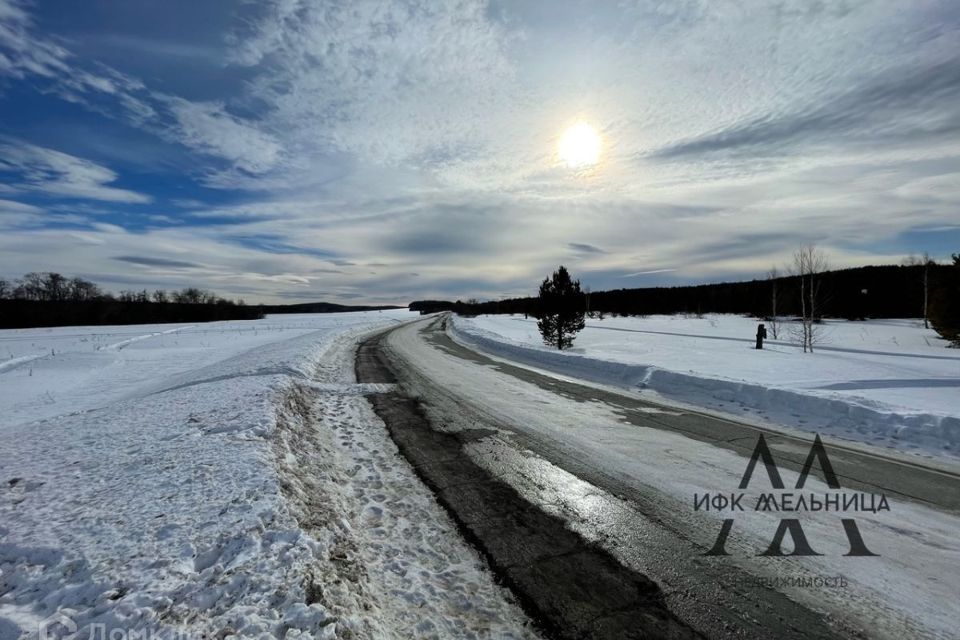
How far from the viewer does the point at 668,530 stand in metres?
3.63

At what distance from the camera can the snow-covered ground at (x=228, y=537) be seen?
8.13ft

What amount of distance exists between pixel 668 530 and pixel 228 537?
3.73 m

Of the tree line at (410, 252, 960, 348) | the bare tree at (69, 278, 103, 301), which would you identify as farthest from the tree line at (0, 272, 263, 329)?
the tree line at (410, 252, 960, 348)

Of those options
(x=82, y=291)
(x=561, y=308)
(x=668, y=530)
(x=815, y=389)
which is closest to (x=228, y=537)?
(x=668, y=530)

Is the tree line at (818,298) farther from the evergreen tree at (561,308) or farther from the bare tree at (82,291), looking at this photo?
the bare tree at (82,291)

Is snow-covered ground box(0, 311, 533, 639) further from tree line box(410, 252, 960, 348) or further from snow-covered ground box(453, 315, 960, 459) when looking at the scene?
tree line box(410, 252, 960, 348)

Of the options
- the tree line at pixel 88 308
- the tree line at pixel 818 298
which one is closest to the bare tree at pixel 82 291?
the tree line at pixel 88 308

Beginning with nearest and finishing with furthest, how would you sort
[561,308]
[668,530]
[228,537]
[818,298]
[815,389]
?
[228,537] < [668,530] < [815,389] < [561,308] < [818,298]

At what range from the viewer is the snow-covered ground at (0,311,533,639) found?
2.48m

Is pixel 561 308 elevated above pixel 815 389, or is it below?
above

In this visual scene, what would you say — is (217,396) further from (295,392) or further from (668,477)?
(668,477)

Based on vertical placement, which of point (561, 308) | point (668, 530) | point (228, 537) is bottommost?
point (668, 530)

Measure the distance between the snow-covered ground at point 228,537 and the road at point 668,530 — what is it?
46 cm

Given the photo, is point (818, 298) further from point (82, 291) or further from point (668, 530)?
point (82, 291)
